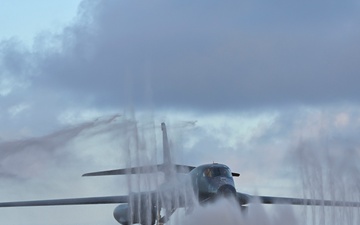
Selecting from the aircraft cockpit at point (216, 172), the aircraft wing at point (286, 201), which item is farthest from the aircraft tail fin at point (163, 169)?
the aircraft wing at point (286, 201)

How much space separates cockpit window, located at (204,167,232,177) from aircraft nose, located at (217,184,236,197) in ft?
5.16

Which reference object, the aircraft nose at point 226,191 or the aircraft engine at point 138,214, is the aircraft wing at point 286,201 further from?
the aircraft engine at point 138,214

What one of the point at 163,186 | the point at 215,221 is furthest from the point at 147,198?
the point at 215,221

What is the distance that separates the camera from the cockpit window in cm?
7900

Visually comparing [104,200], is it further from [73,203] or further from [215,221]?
[215,221]

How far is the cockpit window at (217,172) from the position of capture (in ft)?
259

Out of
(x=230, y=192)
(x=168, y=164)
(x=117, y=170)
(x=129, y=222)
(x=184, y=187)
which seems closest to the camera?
(x=230, y=192)

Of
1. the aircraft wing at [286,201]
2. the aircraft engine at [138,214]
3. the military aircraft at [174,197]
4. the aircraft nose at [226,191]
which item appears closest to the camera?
the aircraft nose at [226,191]

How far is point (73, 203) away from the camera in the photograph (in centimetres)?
9081

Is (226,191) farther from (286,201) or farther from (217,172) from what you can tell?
(286,201)

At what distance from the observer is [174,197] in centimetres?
8331

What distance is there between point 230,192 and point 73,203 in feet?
63.2

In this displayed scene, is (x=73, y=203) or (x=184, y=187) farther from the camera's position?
(x=73, y=203)

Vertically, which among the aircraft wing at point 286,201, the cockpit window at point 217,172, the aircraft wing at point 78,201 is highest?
the cockpit window at point 217,172
